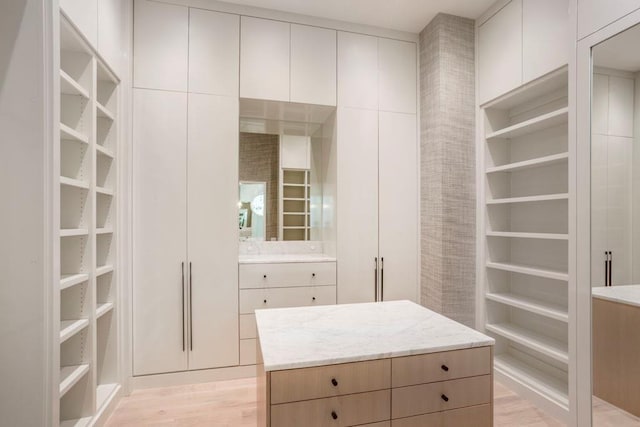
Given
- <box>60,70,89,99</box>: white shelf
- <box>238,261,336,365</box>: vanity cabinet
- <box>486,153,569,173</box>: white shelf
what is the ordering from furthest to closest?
<box>238,261,336,365</box>: vanity cabinet
<box>486,153,569,173</box>: white shelf
<box>60,70,89,99</box>: white shelf

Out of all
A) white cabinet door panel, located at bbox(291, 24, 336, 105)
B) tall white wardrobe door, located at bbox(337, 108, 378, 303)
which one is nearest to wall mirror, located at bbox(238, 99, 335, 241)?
white cabinet door panel, located at bbox(291, 24, 336, 105)

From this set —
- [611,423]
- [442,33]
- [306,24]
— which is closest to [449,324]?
[611,423]

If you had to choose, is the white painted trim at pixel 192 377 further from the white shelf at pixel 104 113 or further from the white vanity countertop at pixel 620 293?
the white vanity countertop at pixel 620 293

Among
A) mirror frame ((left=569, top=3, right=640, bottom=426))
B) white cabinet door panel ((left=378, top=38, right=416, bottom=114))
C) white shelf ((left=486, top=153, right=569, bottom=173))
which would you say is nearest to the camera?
mirror frame ((left=569, top=3, right=640, bottom=426))

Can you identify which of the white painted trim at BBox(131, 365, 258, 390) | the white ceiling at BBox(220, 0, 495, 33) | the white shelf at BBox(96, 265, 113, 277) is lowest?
the white painted trim at BBox(131, 365, 258, 390)

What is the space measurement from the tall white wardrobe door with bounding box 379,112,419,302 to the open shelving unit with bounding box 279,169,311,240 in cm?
76

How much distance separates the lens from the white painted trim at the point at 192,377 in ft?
8.69

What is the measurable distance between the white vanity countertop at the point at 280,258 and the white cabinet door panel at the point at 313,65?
140 centimetres

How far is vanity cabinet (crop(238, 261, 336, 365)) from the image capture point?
9.37 feet

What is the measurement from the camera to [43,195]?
1454mm

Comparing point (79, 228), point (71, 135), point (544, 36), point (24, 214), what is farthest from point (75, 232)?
point (544, 36)

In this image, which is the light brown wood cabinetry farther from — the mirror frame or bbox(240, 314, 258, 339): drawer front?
bbox(240, 314, 258, 339): drawer front

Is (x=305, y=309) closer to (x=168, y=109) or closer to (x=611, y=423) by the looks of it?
(x=611, y=423)

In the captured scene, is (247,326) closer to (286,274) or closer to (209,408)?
(286,274)
